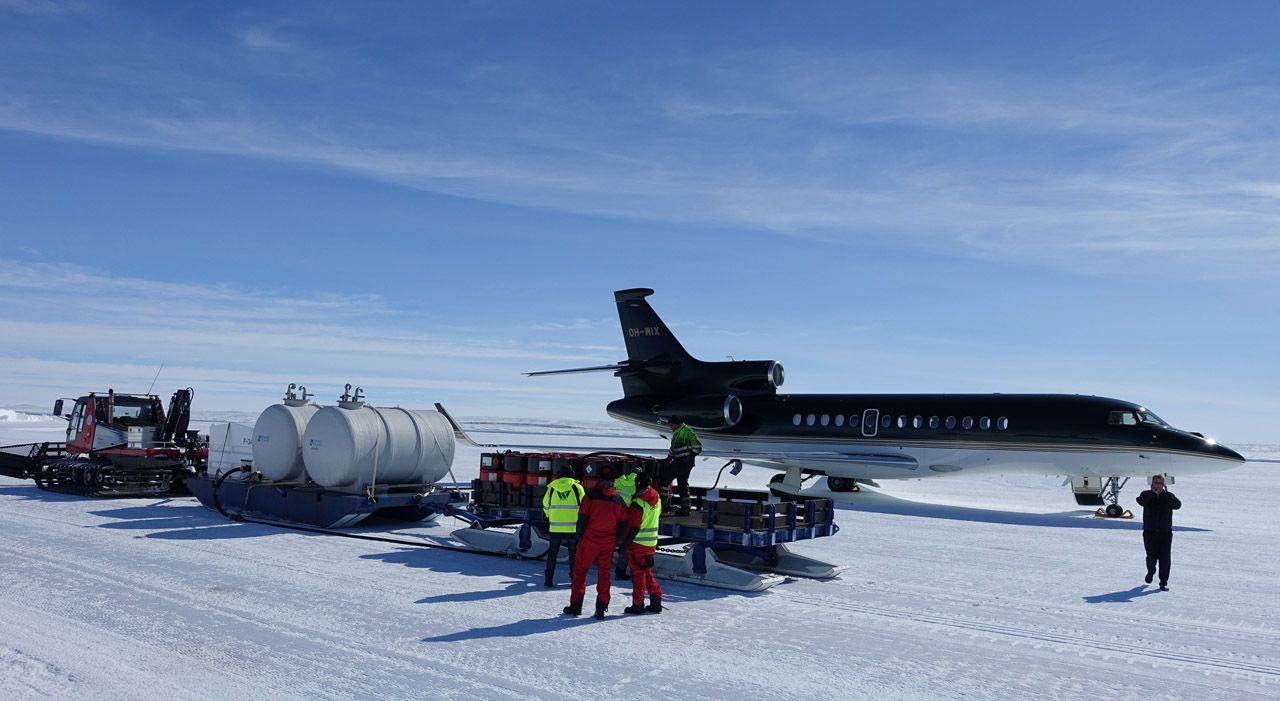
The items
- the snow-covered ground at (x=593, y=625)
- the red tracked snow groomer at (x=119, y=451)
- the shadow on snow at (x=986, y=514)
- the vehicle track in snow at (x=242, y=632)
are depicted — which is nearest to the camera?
the vehicle track in snow at (x=242, y=632)

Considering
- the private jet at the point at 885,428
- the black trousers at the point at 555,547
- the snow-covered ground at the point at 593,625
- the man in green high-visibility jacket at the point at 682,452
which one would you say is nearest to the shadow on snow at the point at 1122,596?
the snow-covered ground at the point at 593,625

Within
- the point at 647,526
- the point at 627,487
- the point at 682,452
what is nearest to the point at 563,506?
the point at 627,487

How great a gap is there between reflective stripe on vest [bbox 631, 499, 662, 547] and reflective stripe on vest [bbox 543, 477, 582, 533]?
43.9 inches

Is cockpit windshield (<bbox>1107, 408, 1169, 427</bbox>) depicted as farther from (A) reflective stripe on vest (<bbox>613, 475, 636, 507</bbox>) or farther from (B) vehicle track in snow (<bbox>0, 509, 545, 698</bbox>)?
(B) vehicle track in snow (<bbox>0, 509, 545, 698</bbox>)

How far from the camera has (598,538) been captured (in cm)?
1005

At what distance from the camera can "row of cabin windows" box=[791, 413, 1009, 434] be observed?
22.9m

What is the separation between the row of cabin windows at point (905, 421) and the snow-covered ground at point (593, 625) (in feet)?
22.6

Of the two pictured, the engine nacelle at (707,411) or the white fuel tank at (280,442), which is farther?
the engine nacelle at (707,411)

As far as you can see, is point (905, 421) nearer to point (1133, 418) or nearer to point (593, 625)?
point (1133, 418)

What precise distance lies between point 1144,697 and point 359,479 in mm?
13490

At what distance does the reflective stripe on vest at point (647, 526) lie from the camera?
10195 mm

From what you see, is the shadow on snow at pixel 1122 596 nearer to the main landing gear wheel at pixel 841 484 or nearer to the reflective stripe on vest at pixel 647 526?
the reflective stripe on vest at pixel 647 526

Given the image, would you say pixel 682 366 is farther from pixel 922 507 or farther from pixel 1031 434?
pixel 1031 434

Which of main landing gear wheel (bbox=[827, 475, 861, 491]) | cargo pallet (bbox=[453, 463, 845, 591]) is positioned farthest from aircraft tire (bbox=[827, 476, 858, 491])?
cargo pallet (bbox=[453, 463, 845, 591])
